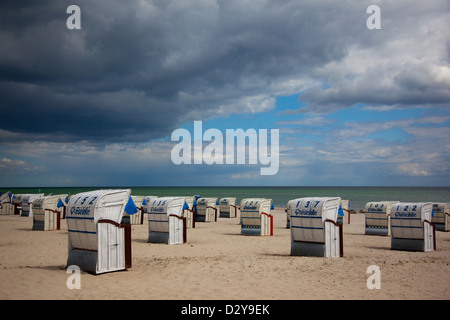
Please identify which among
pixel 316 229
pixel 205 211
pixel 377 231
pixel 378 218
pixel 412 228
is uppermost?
pixel 316 229

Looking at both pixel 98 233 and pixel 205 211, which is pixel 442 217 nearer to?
pixel 205 211

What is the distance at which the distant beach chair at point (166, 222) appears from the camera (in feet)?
71.6

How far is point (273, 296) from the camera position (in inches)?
407

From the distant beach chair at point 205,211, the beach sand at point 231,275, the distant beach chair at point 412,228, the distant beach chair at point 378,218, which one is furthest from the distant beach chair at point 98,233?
the distant beach chair at point 205,211

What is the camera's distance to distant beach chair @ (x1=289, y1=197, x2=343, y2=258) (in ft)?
53.6

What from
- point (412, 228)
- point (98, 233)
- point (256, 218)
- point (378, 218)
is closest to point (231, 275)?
point (98, 233)

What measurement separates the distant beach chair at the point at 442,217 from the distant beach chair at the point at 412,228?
1224cm

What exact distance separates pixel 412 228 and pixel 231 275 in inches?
436

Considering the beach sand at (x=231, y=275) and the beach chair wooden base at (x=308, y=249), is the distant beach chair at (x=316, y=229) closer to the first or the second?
the beach chair wooden base at (x=308, y=249)

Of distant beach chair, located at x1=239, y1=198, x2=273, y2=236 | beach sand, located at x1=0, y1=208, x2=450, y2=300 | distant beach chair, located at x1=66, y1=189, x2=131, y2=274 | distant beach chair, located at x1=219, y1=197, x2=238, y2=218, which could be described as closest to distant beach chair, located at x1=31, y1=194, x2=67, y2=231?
beach sand, located at x1=0, y1=208, x2=450, y2=300

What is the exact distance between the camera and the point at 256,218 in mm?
26359
